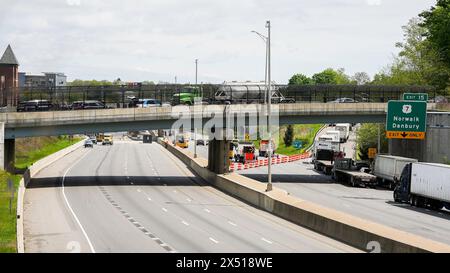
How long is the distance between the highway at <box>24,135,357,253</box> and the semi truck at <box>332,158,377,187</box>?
14080 millimetres

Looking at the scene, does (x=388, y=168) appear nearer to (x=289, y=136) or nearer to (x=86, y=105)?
(x=86, y=105)

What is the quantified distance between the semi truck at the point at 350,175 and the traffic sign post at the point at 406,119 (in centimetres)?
525

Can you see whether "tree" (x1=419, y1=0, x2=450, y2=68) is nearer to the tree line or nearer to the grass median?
the tree line

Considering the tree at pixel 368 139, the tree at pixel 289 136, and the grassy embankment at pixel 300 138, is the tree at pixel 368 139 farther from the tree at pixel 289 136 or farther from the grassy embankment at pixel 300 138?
the tree at pixel 289 136

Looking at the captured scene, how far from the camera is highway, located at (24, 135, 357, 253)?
31125mm

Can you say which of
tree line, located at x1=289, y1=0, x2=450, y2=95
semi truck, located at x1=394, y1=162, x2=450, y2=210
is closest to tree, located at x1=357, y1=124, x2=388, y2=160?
tree line, located at x1=289, y1=0, x2=450, y2=95

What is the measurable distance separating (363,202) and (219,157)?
1637 centimetres

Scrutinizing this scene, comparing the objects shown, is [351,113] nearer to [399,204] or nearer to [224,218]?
[399,204]

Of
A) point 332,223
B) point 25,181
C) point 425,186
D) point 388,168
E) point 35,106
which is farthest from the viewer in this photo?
point 388,168

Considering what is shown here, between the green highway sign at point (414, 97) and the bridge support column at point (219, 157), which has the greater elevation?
the green highway sign at point (414, 97)

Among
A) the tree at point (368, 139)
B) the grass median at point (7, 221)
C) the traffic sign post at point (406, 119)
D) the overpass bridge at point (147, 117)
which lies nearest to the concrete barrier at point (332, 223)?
the overpass bridge at point (147, 117)

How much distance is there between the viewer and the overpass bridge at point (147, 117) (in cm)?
6022

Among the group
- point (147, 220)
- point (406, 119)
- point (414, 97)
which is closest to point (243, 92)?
point (414, 97)

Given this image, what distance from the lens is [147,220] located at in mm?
40219
